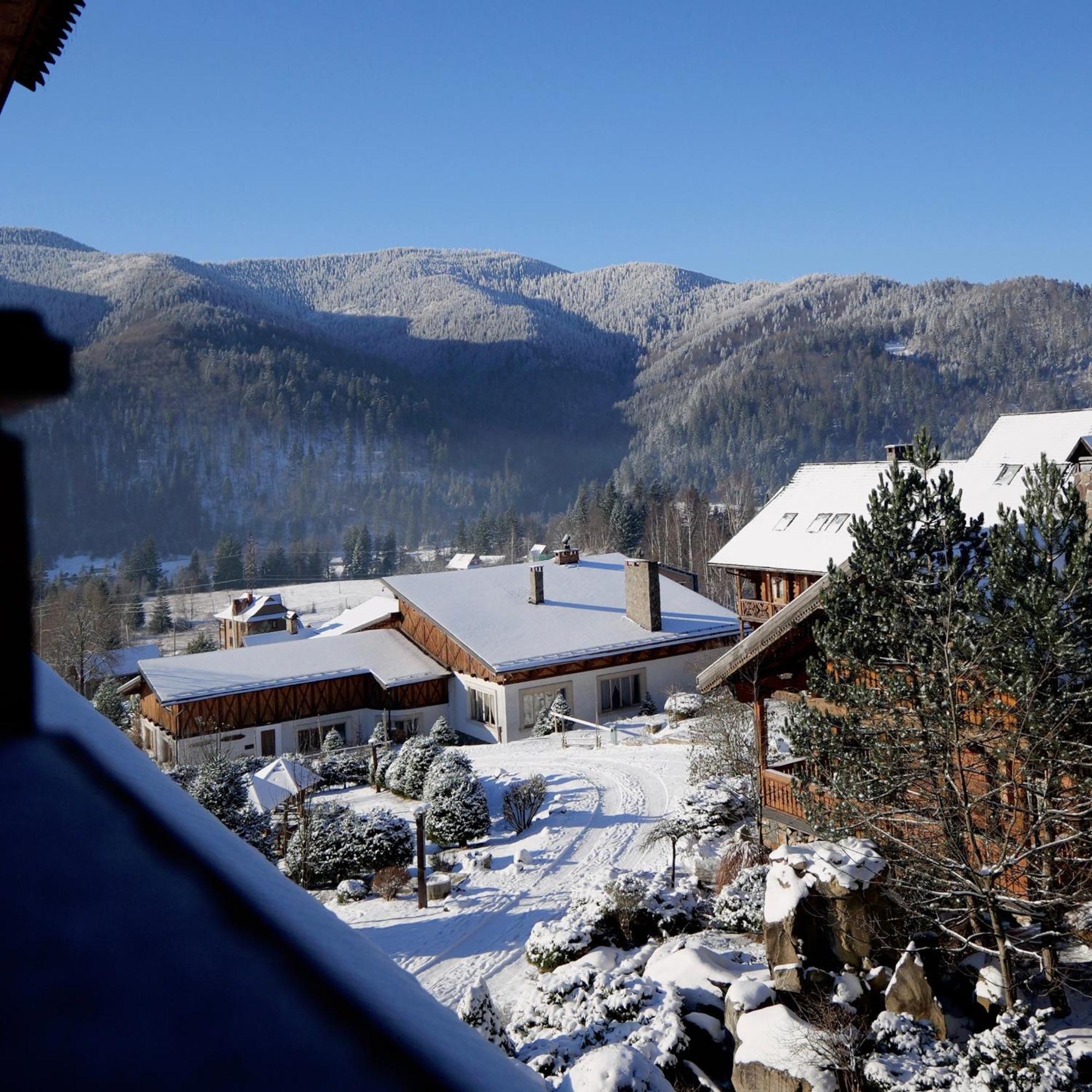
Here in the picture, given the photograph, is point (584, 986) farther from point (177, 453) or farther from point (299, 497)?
point (177, 453)

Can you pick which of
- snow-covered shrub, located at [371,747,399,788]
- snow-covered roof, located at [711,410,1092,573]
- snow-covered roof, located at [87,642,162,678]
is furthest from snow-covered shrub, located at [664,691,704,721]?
snow-covered roof, located at [87,642,162,678]

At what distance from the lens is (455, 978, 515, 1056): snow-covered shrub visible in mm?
7652

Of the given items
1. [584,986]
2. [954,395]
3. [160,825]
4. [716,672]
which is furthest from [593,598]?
[954,395]

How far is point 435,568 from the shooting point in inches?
3285

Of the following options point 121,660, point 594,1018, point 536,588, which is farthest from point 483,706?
point 121,660

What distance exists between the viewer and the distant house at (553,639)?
84.8 feet

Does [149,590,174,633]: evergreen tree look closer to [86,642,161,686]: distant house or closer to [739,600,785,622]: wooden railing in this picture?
[86,642,161,686]: distant house

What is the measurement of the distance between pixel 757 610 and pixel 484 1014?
17315mm

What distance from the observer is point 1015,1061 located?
21.7 ft

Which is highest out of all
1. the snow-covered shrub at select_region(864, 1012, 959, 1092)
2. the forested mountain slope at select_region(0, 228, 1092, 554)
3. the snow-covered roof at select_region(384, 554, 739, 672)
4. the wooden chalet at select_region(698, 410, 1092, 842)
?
the forested mountain slope at select_region(0, 228, 1092, 554)

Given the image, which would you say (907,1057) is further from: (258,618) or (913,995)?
(258,618)

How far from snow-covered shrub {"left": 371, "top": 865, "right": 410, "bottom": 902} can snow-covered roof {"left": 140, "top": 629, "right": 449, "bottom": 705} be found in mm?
12752

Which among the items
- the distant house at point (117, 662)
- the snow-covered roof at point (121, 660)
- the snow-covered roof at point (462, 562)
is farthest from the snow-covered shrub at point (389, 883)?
the snow-covered roof at point (462, 562)

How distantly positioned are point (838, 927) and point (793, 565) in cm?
1388
